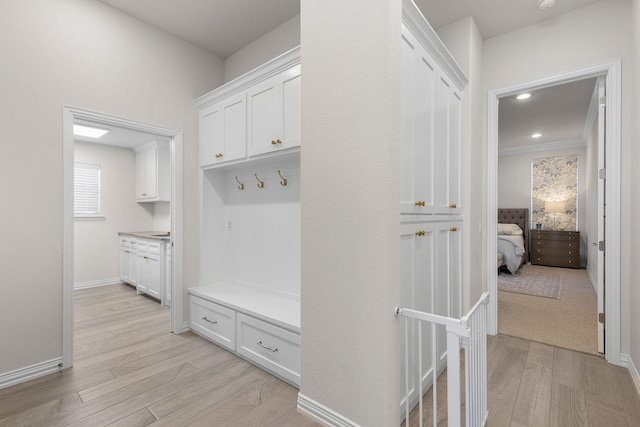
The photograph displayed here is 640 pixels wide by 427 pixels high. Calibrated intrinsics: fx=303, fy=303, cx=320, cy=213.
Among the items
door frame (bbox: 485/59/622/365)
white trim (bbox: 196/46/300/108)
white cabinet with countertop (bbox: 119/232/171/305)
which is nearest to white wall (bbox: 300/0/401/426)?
white trim (bbox: 196/46/300/108)

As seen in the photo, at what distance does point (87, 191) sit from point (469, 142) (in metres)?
5.46

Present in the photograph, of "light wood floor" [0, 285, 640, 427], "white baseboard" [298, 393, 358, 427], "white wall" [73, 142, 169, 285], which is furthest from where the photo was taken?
"white wall" [73, 142, 169, 285]

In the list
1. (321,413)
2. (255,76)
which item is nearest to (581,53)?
(255,76)

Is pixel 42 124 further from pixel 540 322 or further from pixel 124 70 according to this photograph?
pixel 540 322

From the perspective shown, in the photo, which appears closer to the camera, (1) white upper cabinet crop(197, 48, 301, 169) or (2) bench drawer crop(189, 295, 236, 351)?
(1) white upper cabinet crop(197, 48, 301, 169)

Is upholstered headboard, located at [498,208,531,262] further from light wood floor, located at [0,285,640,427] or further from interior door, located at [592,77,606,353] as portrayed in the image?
light wood floor, located at [0,285,640,427]

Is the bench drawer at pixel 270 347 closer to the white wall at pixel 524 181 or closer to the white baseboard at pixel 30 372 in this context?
the white baseboard at pixel 30 372

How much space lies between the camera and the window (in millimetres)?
4734

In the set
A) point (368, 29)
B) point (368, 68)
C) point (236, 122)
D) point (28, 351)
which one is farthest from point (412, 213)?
point (28, 351)

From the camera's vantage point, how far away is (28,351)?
2094 mm

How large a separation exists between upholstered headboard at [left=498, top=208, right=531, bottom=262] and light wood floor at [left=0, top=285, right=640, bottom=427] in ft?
15.9

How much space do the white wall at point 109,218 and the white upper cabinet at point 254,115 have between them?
285 cm

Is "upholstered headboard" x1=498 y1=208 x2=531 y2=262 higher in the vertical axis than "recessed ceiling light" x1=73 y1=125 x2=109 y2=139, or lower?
lower

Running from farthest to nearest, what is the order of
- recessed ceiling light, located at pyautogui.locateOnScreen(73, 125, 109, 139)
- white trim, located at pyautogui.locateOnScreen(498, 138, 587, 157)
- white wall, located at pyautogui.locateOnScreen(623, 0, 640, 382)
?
white trim, located at pyautogui.locateOnScreen(498, 138, 587, 157)
recessed ceiling light, located at pyautogui.locateOnScreen(73, 125, 109, 139)
white wall, located at pyautogui.locateOnScreen(623, 0, 640, 382)
